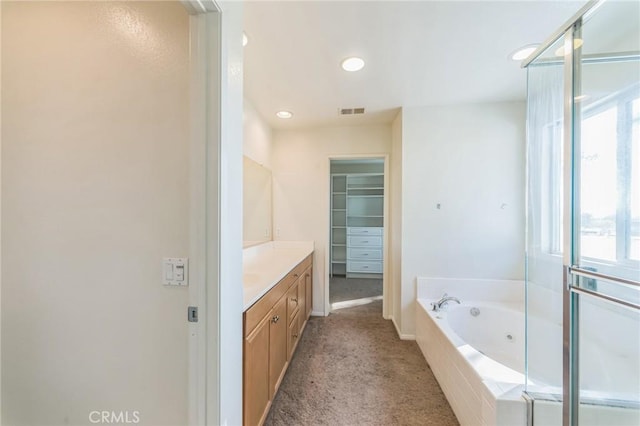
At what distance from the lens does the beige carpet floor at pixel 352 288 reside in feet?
14.0

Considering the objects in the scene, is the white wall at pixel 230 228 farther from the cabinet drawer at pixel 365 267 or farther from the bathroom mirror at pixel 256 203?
the cabinet drawer at pixel 365 267

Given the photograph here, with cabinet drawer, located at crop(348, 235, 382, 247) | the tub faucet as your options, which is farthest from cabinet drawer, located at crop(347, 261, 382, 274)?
the tub faucet

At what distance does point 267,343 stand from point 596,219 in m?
1.93

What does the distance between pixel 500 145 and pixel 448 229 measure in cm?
103

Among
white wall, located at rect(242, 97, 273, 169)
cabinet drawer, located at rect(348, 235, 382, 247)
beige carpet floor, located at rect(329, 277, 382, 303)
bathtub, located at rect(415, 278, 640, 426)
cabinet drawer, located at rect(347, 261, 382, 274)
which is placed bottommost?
beige carpet floor, located at rect(329, 277, 382, 303)

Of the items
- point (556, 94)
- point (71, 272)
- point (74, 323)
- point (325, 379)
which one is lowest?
point (325, 379)

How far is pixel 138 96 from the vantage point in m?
1.02

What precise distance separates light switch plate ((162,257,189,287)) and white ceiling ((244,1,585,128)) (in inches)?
55.2

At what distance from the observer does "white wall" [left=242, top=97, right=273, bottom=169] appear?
98.7 inches

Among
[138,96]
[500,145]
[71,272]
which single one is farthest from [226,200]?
[500,145]

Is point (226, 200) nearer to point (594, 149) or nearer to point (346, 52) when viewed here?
point (346, 52)

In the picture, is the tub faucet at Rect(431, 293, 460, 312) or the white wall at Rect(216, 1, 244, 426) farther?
the tub faucet at Rect(431, 293, 460, 312)

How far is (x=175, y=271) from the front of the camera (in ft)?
3.22
